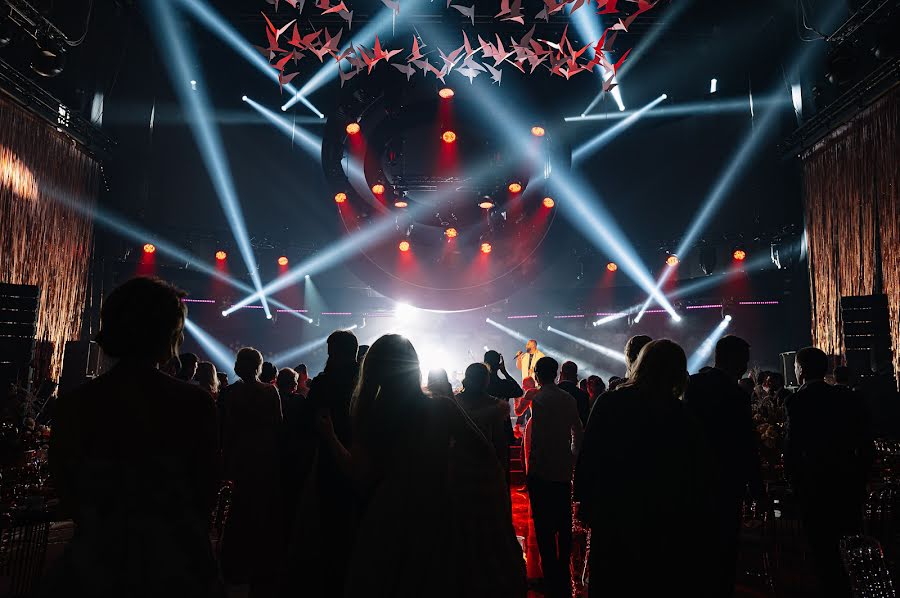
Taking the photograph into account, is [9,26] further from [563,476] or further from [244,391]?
[563,476]

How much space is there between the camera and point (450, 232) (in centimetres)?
1185

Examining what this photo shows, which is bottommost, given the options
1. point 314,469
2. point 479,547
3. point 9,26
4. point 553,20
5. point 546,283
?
point 479,547

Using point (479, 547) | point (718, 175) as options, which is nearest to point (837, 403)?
point (479, 547)

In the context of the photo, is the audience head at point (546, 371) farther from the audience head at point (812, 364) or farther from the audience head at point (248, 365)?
the audience head at point (248, 365)

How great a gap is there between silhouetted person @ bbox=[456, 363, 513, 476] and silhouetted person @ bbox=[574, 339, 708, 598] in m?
1.35

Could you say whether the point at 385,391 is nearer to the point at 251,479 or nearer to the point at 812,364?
the point at 251,479

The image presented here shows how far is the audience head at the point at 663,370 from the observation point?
2465 mm

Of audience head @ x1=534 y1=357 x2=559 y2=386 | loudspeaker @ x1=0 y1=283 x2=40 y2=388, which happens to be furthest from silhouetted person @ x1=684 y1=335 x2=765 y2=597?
loudspeaker @ x1=0 y1=283 x2=40 y2=388

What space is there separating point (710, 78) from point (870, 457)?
11.4m

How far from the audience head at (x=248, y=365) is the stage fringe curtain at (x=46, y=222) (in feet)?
19.6

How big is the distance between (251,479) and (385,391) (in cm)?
194

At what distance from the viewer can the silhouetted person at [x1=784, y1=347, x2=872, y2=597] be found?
3.24m

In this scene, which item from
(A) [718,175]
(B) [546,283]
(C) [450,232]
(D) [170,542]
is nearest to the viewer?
(D) [170,542]

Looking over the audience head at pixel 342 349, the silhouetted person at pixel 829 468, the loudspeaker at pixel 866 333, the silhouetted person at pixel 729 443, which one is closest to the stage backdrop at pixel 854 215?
the loudspeaker at pixel 866 333
